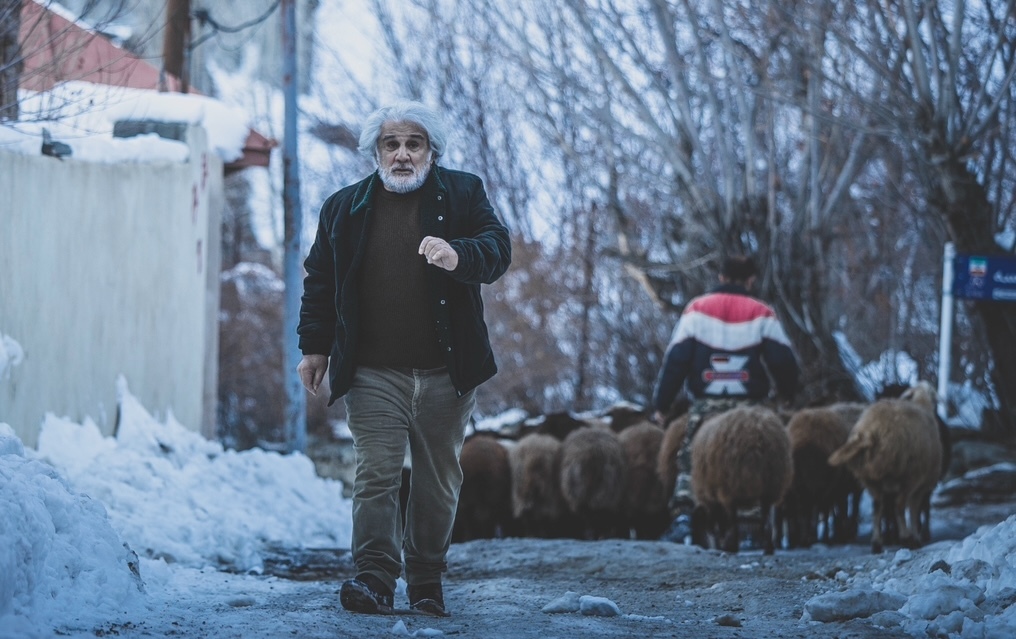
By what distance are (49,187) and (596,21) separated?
368 inches

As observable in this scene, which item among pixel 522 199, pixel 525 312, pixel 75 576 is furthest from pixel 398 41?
pixel 75 576

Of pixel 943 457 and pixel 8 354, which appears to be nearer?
pixel 8 354

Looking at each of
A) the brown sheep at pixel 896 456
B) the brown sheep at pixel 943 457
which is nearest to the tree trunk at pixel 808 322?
the brown sheep at pixel 943 457

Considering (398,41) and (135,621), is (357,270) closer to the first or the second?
(135,621)

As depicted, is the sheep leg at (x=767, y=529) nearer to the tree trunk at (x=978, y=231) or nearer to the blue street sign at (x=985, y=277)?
the blue street sign at (x=985, y=277)

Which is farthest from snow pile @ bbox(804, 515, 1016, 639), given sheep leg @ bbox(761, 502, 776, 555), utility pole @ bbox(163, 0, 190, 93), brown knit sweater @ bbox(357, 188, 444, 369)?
utility pole @ bbox(163, 0, 190, 93)

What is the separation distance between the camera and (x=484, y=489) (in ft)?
37.8

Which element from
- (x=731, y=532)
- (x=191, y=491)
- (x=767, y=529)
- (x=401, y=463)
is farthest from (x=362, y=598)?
(x=767, y=529)

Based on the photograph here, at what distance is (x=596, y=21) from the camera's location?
17266mm

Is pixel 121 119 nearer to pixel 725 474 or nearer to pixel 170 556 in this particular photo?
pixel 170 556

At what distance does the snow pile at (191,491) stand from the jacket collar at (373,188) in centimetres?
254

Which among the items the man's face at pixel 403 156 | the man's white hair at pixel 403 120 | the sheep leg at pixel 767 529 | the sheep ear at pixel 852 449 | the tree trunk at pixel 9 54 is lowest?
the sheep leg at pixel 767 529

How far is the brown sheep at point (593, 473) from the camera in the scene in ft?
36.3

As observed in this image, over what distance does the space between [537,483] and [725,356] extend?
2106 millimetres
